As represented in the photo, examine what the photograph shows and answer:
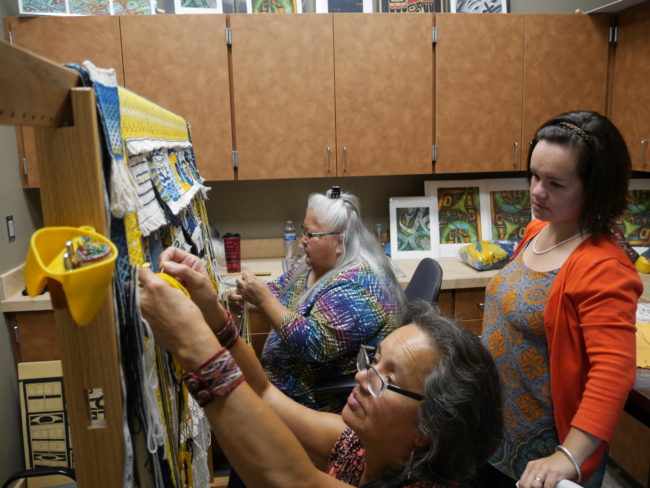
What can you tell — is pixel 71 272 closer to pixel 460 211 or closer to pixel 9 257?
pixel 9 257

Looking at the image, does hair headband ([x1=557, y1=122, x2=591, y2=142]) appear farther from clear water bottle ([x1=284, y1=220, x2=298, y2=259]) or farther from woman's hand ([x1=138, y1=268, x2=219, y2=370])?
clear water bottle ([x1=284, y1=220, x2=298, y2=259])

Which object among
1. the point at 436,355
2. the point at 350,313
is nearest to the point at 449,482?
the point at 436,355

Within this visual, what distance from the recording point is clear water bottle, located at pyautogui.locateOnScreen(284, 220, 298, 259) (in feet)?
9.60

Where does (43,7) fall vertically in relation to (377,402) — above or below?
above

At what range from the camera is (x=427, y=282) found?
6.49 feet

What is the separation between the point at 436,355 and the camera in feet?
3.21

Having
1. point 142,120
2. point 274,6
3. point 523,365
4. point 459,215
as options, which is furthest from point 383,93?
point 142,120

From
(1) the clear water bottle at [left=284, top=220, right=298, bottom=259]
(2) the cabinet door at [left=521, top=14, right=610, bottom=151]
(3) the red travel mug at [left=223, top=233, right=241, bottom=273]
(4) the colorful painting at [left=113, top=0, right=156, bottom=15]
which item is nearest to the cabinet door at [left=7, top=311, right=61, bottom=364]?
(3) the red travel mug at [left=223, top=233, right=241, bottom=273]

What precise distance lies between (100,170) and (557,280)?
3.44ft

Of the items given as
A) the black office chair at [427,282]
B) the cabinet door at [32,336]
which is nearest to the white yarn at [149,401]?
the black office chair at [427,282]

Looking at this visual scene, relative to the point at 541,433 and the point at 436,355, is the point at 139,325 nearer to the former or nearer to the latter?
the point at 436,355

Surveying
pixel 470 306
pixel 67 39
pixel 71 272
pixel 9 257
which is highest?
pixel 67 39

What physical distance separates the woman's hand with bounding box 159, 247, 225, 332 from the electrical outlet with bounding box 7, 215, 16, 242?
178 centimetres

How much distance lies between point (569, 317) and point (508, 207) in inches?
78.0
